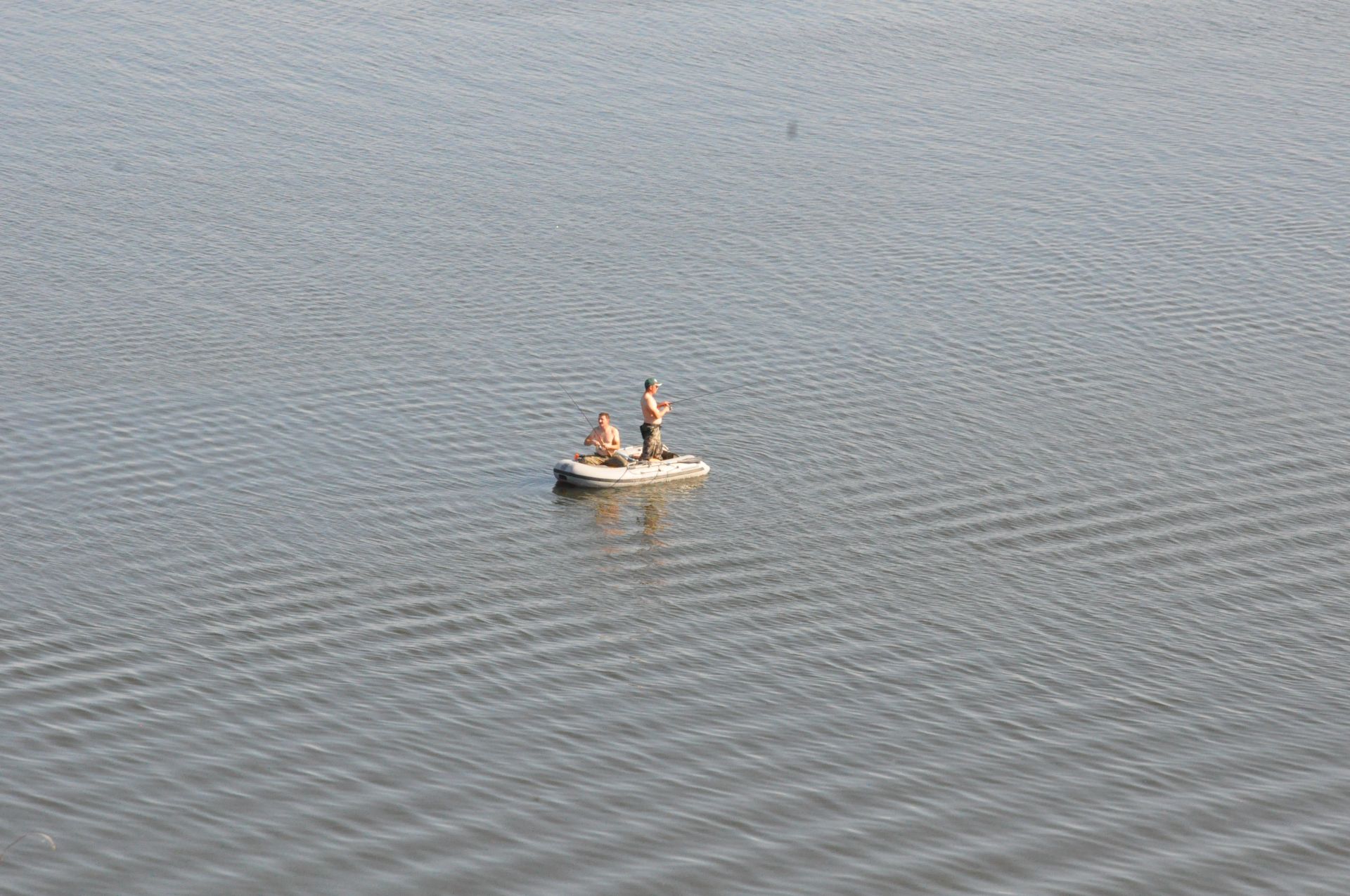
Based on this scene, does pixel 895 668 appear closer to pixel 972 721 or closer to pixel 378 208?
pixel 972 721

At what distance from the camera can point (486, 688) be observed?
21.1 m

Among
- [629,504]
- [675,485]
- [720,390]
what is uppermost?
[720,390]

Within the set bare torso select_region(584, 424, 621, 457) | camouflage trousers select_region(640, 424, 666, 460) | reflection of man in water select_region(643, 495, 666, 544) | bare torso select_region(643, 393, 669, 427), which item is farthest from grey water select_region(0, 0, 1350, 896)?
bare torso select_region(643, 393, 669, 427)

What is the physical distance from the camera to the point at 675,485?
28.7 metres

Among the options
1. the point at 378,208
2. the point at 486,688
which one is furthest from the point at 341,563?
the point at 378,208

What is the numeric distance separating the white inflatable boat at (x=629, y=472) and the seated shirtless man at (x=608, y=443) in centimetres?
12

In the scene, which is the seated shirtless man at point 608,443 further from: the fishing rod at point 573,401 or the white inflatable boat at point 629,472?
the fishing rod at point 573,401

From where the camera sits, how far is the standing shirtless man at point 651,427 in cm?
2891

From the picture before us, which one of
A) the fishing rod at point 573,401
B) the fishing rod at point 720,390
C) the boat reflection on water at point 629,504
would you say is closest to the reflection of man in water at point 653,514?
the boat reflection on water at point 629,504

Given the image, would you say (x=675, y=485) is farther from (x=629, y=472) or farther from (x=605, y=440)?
(x=605, y=440)

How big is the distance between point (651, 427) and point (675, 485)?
3.43ft

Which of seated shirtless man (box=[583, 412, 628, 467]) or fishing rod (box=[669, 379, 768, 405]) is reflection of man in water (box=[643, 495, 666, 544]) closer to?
seated shirtless man (box=[583, 412, 628, 467])

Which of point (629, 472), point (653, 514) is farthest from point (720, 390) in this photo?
point (653, 514)

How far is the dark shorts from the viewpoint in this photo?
28906 mm
